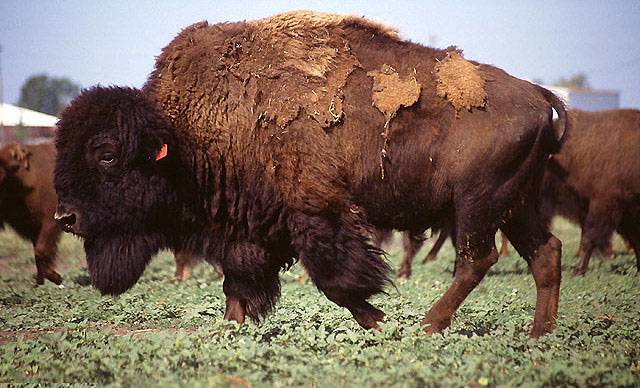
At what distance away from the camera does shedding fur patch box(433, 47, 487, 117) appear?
4.43m

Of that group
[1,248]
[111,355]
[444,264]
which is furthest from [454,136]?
[1,248]

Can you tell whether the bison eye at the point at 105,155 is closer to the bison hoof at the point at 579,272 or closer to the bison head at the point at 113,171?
the bison head at the point at 113,171

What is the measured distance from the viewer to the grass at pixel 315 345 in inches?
135

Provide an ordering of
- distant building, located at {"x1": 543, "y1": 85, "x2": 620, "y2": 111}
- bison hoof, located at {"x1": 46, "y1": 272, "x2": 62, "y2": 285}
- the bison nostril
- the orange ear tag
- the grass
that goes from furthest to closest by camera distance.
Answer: distant building, located at {"x1": 543, "y1": 85, "x2": 620, "y2": 111} < bison hoof, located at {"x1": 46, "y1": 272, "x2": 62, "y2": 285} < the bison nostril < the orange ear tag < the grass

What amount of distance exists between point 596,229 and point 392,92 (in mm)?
6280

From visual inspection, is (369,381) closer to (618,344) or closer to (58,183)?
(618,344)

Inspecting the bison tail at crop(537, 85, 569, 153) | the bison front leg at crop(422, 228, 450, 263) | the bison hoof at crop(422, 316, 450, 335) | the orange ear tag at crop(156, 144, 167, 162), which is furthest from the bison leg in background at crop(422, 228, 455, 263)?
the orange ear tag at crop(156, 144, 167, 162)

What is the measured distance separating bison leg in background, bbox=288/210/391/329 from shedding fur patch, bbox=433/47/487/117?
1.03 metres

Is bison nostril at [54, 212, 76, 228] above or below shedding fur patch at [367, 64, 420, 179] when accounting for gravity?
below

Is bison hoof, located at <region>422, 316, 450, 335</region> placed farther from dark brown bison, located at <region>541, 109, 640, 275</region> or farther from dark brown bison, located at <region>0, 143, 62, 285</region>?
dark brown bison, located at <region>0, 143, 62, 285</region>

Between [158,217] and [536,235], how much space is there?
2.79 m

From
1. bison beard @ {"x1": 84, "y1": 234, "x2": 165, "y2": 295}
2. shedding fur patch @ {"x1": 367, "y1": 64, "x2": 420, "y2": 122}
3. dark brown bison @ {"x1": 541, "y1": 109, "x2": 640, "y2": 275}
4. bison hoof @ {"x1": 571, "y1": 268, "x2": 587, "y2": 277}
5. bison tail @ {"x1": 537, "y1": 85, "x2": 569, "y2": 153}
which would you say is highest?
shedding fur patch @ {"x1": 367, "y1": 64, "x2": 420, "y2": 122}

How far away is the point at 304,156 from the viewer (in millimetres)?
4297

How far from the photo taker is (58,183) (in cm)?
447
